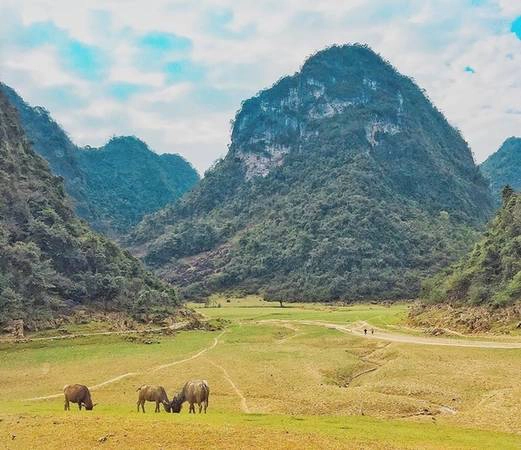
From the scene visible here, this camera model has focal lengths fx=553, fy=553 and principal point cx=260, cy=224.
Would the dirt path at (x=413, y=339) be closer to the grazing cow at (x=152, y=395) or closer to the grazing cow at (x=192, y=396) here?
the grazing cow at (x=192, y=396)

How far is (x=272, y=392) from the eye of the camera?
1539 inches

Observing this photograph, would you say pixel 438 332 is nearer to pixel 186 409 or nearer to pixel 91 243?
pixel 186 409

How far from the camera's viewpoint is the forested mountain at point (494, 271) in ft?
247

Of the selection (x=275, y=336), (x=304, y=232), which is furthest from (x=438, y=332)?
(x=304, y=232)

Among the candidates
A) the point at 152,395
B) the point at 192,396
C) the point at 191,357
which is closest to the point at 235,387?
the point at 192,396

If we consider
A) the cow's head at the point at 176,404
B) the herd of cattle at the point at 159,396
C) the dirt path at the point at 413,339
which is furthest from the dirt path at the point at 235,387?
the dirt path at the point at 413,339

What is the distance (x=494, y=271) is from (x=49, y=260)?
68.8 m

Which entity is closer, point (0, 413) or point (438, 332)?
point (0, 413)

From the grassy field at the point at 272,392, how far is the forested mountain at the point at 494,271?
2006cm

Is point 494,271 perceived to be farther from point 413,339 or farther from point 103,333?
point 103,333

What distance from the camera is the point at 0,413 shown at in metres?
28.8

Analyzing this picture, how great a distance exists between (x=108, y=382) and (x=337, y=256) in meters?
139

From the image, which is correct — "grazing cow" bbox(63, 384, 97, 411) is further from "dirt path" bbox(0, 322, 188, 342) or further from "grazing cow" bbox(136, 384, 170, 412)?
"dirt path" bbox(0, 322, 188, 342)

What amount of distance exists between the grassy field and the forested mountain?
20063 millimetres
